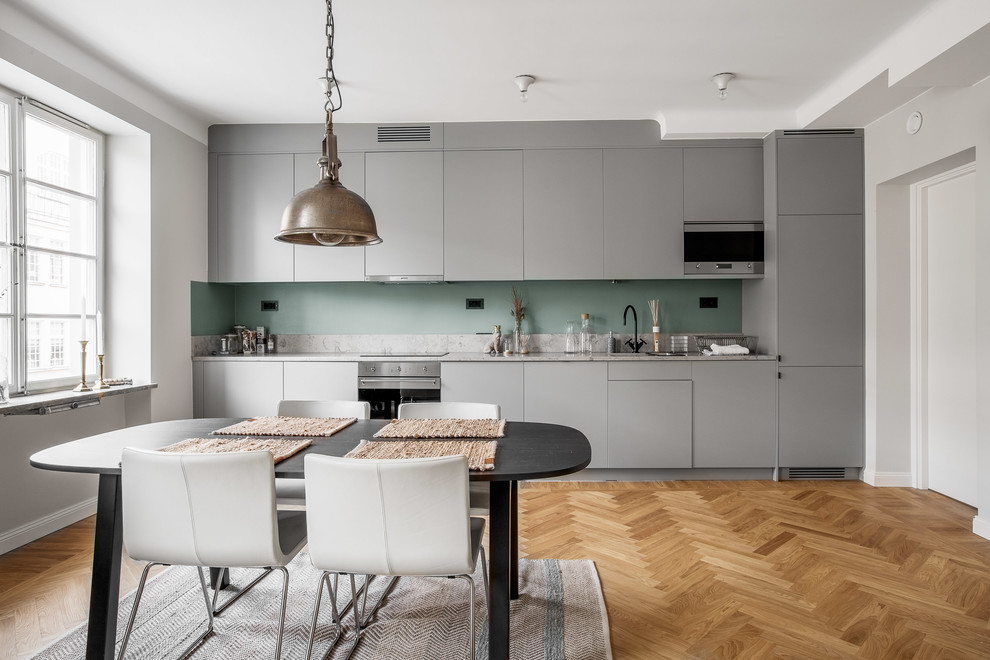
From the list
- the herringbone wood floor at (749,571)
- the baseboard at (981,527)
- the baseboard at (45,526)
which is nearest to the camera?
the herringbone wood floor at (749,571)

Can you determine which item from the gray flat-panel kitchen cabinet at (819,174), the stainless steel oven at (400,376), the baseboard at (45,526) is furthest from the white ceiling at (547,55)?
the baseboard at (45,526)

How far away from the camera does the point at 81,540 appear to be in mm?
3080

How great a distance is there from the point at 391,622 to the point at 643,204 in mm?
3434

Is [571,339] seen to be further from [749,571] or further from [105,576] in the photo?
[105,576]

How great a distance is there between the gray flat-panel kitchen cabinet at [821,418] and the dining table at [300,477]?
277 centimetres

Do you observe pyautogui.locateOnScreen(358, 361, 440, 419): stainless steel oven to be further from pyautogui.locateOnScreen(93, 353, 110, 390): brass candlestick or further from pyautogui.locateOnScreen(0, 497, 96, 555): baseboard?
pyautogui.locateOnScreen(0, 497, 96, 555): baseboard

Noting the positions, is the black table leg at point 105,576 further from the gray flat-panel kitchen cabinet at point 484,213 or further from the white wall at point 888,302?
the white wall at point 888,302

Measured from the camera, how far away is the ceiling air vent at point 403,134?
4.37m

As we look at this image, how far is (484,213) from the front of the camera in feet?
14.4

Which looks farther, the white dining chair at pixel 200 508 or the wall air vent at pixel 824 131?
the wall air vent at pixel 824 131

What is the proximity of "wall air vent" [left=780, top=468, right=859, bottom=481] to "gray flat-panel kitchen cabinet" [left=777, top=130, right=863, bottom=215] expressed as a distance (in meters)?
1.94

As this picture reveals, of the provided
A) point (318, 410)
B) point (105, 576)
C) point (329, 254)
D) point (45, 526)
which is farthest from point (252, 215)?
point (105, 576)

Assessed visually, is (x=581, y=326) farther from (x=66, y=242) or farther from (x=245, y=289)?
(x=66, y=242)

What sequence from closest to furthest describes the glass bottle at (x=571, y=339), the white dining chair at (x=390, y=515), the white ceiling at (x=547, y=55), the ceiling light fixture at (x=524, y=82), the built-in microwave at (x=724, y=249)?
the white dining chair at (x=390, y=515) → the white ceiling at (x=547, y=55) → the ceiling light fixture at (x=524, y=82) → the built-in microwave at (x=724, y=249) → the glass bottle at (x=571, y=339)
